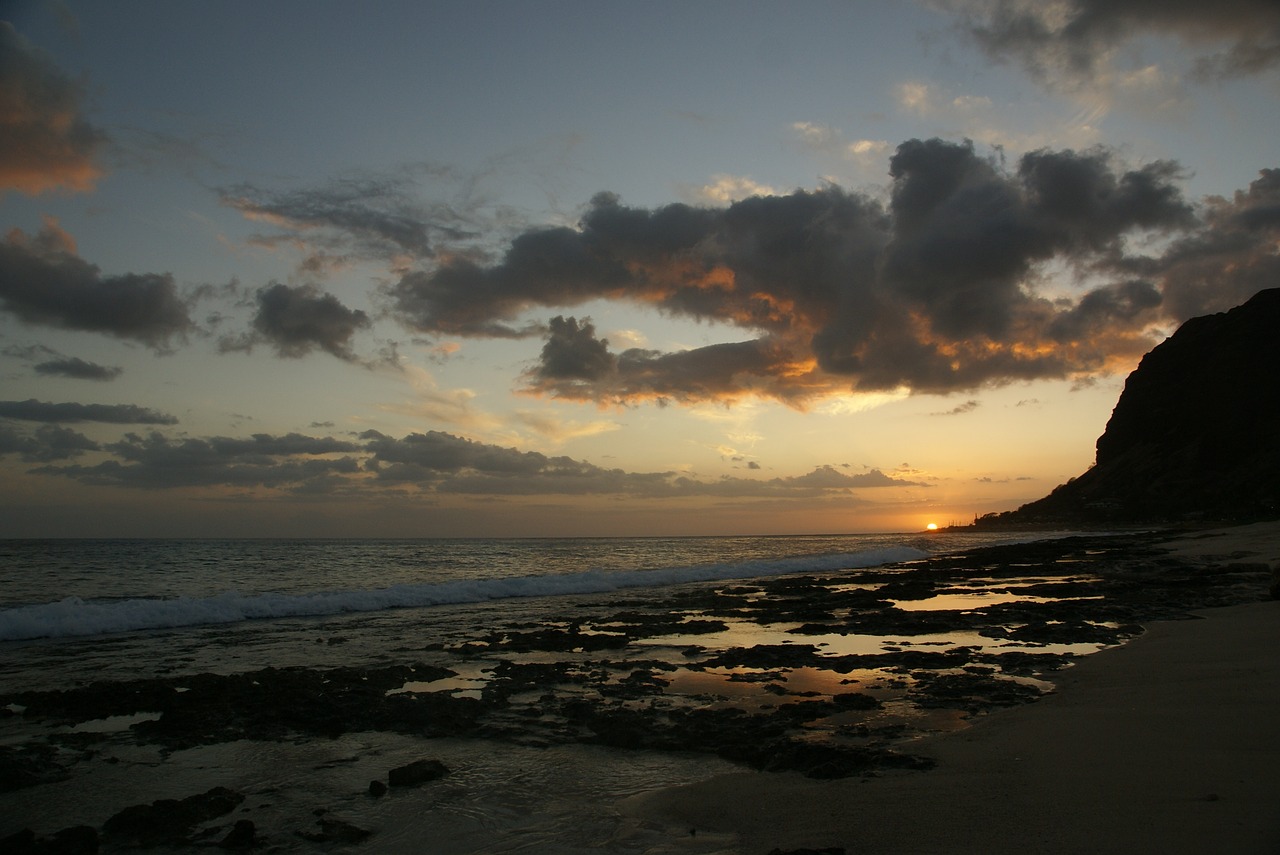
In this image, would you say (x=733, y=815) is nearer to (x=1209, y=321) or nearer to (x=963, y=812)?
(x=963, y=812)

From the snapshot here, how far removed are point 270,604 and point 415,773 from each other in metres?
19.0

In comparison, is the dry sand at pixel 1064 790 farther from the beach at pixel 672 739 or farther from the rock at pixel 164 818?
the rock at pixel 164 818

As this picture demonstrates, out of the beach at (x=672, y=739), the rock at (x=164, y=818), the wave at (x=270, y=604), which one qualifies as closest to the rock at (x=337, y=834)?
the beach at (x=672, y=739)

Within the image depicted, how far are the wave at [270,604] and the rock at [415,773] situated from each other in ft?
54.9

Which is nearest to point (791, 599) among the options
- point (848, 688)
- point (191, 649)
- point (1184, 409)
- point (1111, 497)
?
point (848, 688)

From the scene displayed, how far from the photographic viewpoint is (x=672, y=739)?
812 centimetres

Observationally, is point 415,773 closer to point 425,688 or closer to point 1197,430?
point 425,688

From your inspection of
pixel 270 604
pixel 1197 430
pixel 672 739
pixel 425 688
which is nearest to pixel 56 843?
pixel 672 739

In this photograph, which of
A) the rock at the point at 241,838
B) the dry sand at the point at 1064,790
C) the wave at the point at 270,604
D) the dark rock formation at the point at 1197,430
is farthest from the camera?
the dark rock formation at the point at 1197,430

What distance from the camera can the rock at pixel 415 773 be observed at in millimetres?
6945

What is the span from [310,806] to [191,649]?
12.1 meters

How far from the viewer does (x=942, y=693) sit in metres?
9.73

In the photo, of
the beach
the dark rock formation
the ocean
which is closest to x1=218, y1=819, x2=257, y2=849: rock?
the beach

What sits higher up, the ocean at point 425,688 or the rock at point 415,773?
the rock at point 415,773
